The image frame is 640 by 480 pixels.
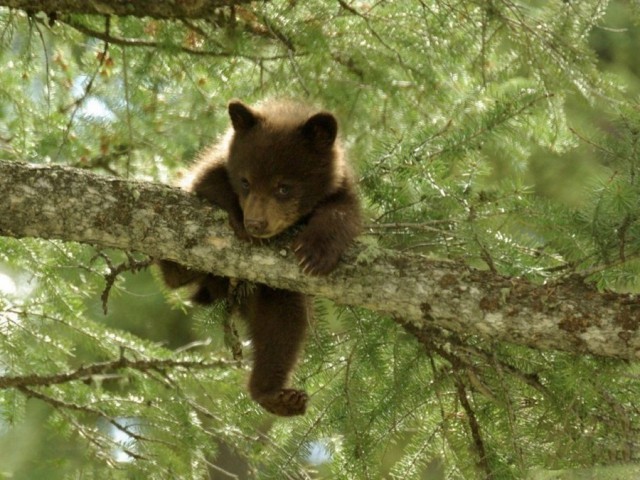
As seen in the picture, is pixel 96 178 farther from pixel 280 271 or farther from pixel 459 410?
pixel 459 410

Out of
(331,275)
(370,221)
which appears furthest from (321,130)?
(331,275)

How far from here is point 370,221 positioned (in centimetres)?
434

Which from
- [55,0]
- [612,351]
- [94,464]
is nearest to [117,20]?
[55,0]

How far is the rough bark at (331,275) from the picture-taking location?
3.32 m

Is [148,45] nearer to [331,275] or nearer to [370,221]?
[370,221]

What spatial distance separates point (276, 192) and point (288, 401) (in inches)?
40.4

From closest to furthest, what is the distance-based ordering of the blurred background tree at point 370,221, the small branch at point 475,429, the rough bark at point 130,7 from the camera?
the blurred background tree at point 370,221 → the small branch at point 475,429 → the rough bark at point 130,7

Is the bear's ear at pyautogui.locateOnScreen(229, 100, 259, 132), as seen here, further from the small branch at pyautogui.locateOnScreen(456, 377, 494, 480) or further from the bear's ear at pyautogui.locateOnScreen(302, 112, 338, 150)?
the small branch at pyautogui.locateOnScreen(456, 377, 494, 480)

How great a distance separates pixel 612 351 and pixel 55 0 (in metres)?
3.05

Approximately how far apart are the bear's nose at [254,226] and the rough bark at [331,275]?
0.08m

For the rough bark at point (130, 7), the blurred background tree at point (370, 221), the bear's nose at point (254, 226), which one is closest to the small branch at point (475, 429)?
the blurred background tree at point (370, 221)

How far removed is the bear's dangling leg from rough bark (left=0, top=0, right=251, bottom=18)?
4.72ft

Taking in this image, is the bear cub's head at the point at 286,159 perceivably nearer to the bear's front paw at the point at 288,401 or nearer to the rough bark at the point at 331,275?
the rough bark at the point at 331,275

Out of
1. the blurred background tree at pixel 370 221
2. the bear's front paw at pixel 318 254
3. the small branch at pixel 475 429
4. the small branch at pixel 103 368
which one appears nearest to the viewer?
the blurred background tree at pixel 370 221
